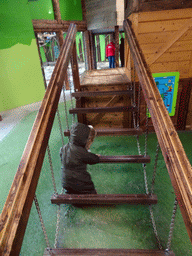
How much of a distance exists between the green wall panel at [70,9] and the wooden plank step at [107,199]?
738cm

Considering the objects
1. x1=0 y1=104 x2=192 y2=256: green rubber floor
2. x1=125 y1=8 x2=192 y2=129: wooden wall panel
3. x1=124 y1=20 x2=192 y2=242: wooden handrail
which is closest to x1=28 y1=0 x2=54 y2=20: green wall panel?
x1=125 y1=8 x2=192 y2=129: wooden wall panel

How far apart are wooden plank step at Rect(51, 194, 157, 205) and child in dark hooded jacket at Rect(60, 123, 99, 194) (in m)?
0.21

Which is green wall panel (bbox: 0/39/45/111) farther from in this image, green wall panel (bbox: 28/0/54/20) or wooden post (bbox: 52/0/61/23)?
wooden post (bbox: 52/0/61/23)

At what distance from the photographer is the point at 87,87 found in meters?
4.01

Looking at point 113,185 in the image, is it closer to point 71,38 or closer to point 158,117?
point 158,117

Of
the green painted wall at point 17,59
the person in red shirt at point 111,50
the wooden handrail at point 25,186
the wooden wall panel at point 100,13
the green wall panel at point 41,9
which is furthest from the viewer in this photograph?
the person in red shirt at point 111,50

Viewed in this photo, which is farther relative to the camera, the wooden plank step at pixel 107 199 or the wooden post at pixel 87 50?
the wooden post at pixel 87 50

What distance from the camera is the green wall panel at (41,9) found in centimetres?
611

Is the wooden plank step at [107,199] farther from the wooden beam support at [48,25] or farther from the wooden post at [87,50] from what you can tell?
the wooden post at [87,50]

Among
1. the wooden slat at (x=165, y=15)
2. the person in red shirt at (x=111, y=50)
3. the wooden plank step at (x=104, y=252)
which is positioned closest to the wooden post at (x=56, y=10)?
the person in red shirt at (x=111, y=50)

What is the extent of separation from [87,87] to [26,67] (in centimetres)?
401

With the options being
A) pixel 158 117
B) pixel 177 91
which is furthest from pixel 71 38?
pixel 177 91

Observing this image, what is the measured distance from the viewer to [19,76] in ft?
21.6

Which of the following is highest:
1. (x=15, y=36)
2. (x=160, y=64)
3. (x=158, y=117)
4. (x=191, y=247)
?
(x=15, y=36)
